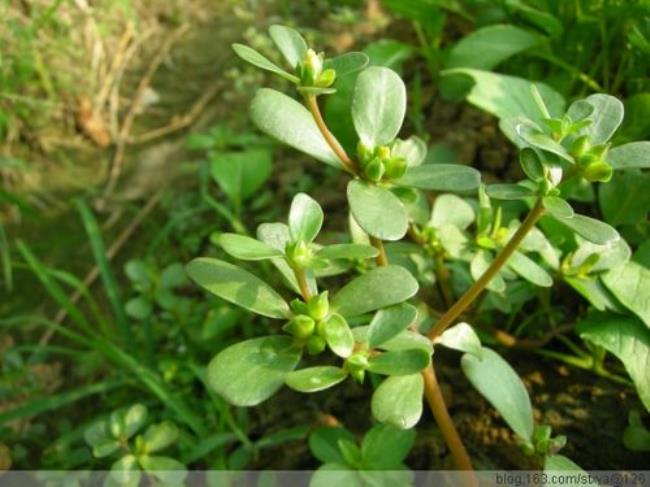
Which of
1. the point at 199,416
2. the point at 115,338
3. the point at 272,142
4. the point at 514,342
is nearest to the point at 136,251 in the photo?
the point at 115,338

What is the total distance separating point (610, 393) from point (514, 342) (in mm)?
156

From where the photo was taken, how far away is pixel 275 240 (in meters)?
0.75

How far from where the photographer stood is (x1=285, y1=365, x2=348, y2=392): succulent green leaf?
0.68 meters

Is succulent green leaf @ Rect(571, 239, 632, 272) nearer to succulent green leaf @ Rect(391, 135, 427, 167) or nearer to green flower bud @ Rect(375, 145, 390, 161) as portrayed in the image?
succulent green leaf @ Rect(391, 135, 427, 167)

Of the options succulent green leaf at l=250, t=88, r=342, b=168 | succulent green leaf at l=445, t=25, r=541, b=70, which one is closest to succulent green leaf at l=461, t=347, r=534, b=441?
succulent green leaf at l=250, t=88, r=342, b=168

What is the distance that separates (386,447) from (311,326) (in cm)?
29

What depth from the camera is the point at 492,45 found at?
127 centimetres

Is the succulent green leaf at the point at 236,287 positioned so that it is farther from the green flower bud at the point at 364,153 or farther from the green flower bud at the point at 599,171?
the green flower bud at the point at 599,171

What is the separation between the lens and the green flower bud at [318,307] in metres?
0.70

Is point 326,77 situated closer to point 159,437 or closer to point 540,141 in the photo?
point 540,141

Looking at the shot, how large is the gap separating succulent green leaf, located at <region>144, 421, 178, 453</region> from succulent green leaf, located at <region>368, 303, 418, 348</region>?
17.9 inches

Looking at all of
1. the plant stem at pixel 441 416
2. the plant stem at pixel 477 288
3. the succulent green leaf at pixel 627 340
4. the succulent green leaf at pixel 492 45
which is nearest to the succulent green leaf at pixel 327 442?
the plant stem at pixel 441 416

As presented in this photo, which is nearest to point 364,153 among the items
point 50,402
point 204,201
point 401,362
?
point 401,362

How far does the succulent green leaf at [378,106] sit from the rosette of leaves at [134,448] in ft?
1.85
